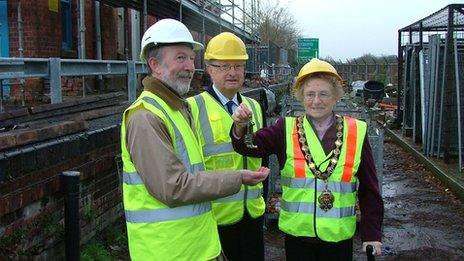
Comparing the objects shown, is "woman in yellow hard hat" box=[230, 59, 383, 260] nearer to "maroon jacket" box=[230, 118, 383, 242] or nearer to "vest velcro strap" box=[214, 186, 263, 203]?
"maroon jacket" box=[230, 118, 383, 242]

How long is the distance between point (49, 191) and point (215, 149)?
48.3 inches

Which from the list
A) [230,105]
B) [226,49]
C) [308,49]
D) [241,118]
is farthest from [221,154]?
[308,49]

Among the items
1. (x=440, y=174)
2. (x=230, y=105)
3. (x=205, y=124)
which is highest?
(x=230, y=105)

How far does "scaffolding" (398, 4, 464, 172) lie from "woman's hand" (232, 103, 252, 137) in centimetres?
745

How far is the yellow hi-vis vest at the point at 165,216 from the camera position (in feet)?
8.49

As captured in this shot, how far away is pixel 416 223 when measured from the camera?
24.7 ft

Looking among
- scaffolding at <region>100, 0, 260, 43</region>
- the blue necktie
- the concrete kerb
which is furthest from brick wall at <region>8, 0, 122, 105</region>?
the blue necktie

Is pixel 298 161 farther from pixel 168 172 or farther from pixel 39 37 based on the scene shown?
pixel 39 37

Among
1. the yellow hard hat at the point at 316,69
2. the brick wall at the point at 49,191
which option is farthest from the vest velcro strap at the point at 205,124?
the brick wall at the point at 49,191

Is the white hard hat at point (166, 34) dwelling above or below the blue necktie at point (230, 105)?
above

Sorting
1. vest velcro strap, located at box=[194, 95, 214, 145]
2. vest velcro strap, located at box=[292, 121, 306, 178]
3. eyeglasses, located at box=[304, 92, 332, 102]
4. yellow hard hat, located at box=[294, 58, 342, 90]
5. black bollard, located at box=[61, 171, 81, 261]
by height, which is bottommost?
black bollard, located at box=[61, 171, 81, 261]

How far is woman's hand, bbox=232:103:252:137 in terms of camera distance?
314 centimetres

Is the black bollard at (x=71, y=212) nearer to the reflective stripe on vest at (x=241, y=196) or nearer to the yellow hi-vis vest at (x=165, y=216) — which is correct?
the reflective stripe on vest at (x=241, y=196)

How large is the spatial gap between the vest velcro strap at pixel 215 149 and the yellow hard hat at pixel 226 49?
604mm
